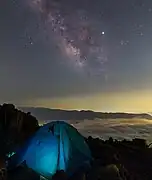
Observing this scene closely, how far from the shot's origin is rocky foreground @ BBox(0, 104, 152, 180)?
15.7m

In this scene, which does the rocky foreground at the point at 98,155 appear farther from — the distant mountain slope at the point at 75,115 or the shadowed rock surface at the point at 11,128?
the distant mountain slope at the point at 75,115

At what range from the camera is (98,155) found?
18938mm

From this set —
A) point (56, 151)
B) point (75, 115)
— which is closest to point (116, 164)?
point (56, 151)

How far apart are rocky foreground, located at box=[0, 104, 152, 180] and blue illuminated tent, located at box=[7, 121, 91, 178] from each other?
2.87 ft

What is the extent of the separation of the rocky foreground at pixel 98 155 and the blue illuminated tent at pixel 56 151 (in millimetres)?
875

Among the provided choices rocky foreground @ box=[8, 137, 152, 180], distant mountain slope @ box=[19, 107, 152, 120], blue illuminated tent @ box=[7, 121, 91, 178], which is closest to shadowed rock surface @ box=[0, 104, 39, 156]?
blue illuminated tent @ box=[7, 121, 91, 178]

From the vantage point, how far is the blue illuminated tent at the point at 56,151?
17234 mm

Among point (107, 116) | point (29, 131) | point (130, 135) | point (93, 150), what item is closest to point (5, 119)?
point (29, 131)

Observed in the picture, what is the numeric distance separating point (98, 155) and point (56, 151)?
2.46 m

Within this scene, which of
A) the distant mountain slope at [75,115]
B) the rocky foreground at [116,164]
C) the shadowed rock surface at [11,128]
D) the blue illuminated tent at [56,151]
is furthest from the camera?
the distant mountain slope at [75,115]

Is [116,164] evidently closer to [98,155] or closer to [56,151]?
[98,155]

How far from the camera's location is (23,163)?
17141 mm

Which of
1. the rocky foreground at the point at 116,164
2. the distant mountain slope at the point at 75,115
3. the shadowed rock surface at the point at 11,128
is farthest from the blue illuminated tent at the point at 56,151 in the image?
the distant mountain slope at the point at 75,115

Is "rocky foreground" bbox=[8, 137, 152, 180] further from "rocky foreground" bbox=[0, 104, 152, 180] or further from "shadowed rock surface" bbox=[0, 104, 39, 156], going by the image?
"shadowed rock surface" bbox=[0, 104, 39, 156]
